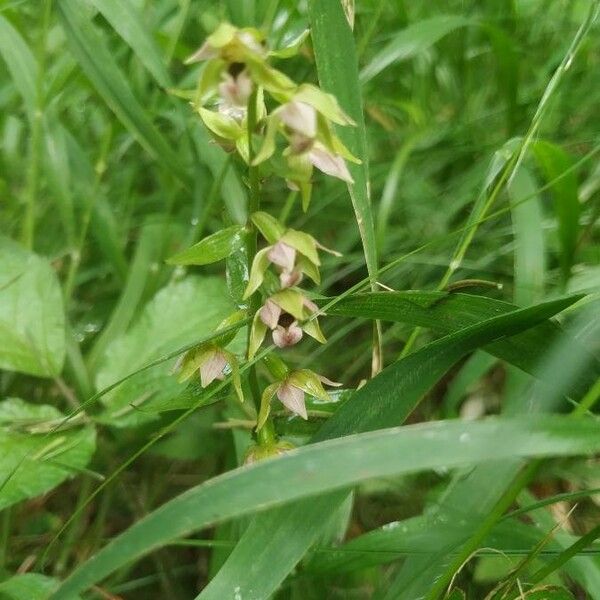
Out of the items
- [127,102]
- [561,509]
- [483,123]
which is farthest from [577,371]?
[483,123]

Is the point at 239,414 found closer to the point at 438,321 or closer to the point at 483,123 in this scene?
the point at 438,321

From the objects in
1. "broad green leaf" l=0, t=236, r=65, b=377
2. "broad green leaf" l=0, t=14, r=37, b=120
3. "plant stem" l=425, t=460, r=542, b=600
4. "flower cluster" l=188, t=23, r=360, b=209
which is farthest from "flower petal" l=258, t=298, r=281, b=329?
"broad green leaf" l=0, t=14, r=37, b=120

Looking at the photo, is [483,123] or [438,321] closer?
[438,321]

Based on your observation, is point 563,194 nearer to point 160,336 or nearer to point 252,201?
point 252,201

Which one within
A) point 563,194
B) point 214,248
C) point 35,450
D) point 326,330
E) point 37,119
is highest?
point 37,119

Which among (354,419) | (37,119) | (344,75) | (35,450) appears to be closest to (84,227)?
(37,119)

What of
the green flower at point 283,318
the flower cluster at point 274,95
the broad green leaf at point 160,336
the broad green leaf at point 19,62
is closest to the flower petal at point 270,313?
the green flower at point 283,318

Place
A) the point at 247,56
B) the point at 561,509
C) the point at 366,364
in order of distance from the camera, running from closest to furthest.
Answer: the point at 247,56
the point at 561,509
the point at 366,364

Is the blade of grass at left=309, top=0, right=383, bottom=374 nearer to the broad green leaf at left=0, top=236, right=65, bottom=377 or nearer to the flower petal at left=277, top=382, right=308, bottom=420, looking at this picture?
the flower petal at left=277, top=382, right=308, bottom=420
